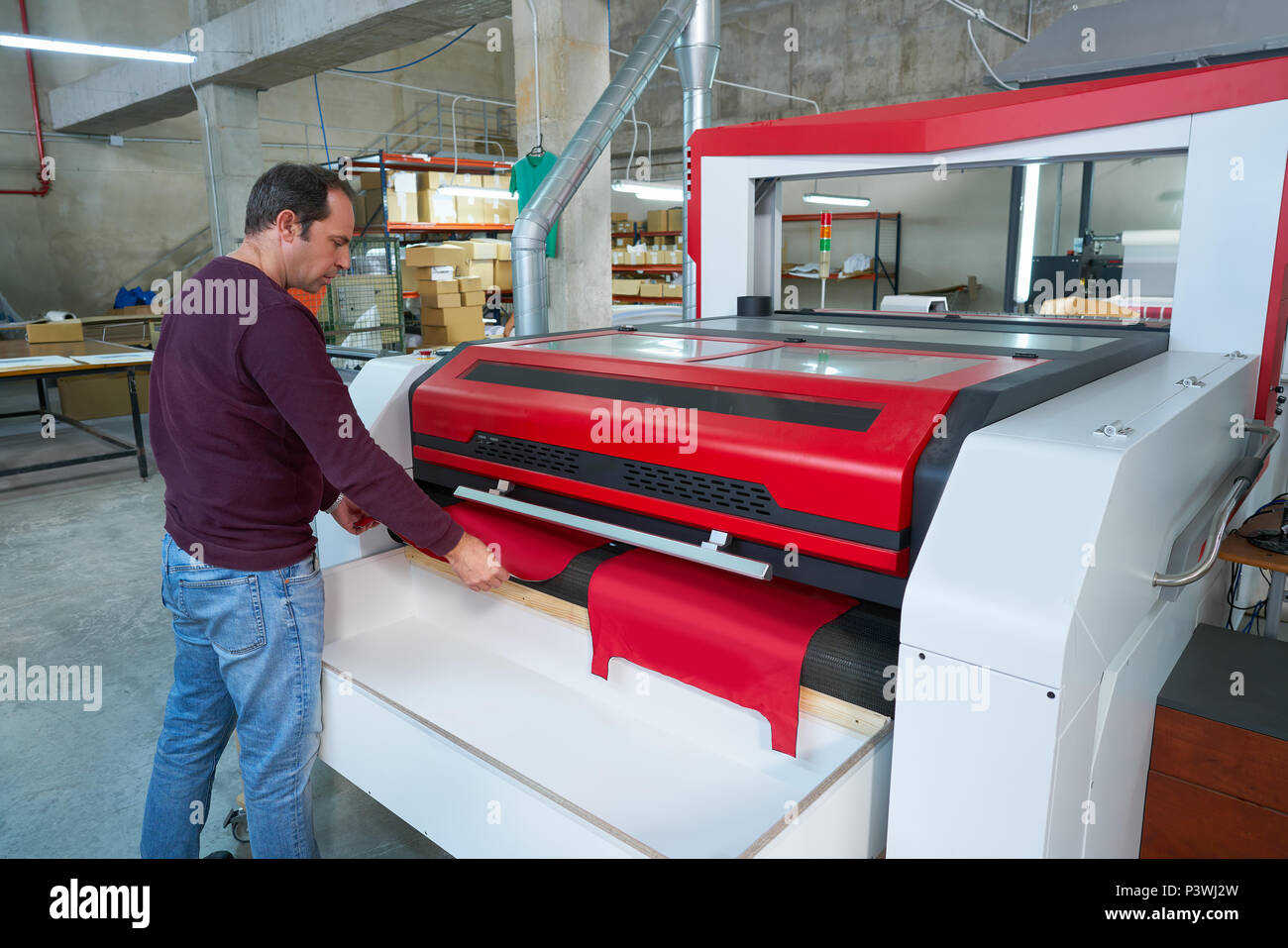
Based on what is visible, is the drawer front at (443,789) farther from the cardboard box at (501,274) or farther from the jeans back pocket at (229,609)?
the cardboard box at (501,274)

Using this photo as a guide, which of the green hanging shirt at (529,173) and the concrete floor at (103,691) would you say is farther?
the green hanging shirt at (529,173)

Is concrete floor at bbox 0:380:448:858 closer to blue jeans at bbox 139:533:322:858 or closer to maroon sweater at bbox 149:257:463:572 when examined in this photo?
blue jeans at bbox 139:533:322:858

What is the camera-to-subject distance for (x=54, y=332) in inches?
262

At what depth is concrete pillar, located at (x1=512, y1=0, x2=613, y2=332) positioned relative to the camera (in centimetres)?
462

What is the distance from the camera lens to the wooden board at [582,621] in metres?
1.22

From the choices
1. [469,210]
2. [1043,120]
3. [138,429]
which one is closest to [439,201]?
[469,210]

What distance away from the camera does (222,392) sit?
1342 mm

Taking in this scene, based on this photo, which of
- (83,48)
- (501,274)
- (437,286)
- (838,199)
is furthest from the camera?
(838,199)

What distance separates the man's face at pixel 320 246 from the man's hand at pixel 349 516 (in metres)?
0.50

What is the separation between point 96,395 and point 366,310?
7.80 ft

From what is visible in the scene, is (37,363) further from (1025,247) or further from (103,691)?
(1025,247)

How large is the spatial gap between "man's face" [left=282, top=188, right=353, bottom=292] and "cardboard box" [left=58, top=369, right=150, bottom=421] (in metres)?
6.51

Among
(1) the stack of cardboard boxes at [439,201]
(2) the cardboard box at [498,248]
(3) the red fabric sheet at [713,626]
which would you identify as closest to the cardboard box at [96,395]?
(1) the stack of cardboard boxes at [439,201]
